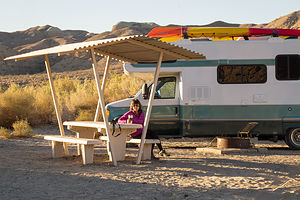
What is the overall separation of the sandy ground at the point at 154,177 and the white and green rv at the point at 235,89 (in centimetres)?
144

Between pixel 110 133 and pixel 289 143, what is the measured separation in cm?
539

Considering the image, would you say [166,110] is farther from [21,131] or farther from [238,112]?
[21,131]

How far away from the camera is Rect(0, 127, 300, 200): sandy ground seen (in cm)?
617

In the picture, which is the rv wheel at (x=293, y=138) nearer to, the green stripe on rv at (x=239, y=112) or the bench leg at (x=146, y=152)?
the green stripe on rv at (x=239, y=112)

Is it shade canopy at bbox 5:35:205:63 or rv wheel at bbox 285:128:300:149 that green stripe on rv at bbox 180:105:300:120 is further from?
shade canopy at bbox 5:35:205:63

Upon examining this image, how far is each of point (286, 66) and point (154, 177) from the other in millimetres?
5920

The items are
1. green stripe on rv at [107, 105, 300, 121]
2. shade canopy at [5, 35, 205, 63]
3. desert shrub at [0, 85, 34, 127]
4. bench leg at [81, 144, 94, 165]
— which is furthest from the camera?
desert shrub at [0, 85, 34, 127]

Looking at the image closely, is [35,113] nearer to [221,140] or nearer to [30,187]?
[221,140]

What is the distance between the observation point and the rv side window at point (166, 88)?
11.9 metres

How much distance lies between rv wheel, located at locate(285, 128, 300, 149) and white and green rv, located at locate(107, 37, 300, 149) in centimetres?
4

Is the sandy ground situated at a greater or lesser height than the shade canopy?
lesser

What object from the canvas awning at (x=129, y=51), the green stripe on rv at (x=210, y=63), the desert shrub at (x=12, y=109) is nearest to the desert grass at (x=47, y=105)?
the desert shrub at (x=12, y=109)

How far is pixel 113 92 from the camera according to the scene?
1955cm

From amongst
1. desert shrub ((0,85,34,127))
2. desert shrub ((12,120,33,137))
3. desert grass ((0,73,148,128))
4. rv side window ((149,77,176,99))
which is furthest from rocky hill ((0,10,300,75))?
rv side window ((149,77,176,99))
